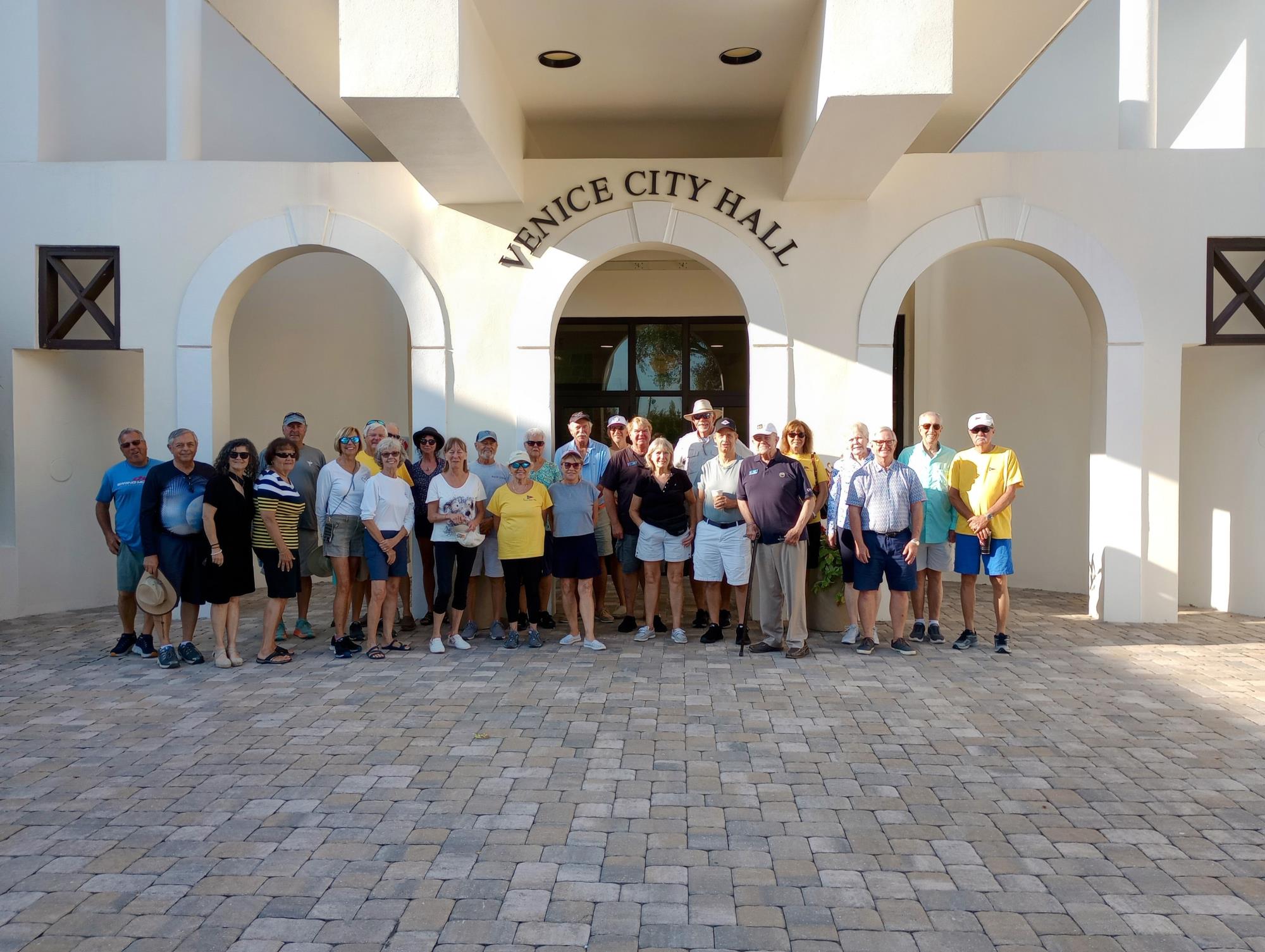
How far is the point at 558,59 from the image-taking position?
25.4 ft

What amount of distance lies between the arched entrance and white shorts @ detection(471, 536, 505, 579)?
11.3 feet

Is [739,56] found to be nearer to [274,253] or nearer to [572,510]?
[572,510]

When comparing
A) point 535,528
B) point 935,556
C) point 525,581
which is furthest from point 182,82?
point 935,556

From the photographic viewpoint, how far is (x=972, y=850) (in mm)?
3727

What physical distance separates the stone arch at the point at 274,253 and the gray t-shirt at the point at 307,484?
116 cm

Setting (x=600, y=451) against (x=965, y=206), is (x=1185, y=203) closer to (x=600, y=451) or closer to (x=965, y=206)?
(x=965, y=206)

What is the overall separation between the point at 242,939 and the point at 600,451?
533 cm

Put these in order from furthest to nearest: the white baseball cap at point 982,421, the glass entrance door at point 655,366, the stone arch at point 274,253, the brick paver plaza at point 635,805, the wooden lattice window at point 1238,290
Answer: the glass entrance door at point 655,366
the stone arch at point 274,253
the wooden lattice window at point 1238,290
the white baseball cap at point 982,421
the brick paver plaza at point 635,805

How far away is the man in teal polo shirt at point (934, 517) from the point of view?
7.35m

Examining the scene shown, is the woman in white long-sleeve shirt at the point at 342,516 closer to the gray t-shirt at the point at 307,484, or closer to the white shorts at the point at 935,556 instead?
the gray t-shirt at the point at 307,484

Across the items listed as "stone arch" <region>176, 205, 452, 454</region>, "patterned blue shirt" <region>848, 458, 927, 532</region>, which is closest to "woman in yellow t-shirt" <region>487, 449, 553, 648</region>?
"stone arch" <region>176, 205, 452, 454</region>

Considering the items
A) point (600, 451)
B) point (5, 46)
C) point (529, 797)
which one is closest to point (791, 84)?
point (600, 451)

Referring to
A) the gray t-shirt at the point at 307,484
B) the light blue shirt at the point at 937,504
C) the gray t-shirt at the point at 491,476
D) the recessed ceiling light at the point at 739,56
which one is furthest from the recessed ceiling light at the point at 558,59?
the gray t-shirt at the point at 307,484

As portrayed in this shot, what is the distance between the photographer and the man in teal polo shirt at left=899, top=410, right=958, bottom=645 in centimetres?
735
